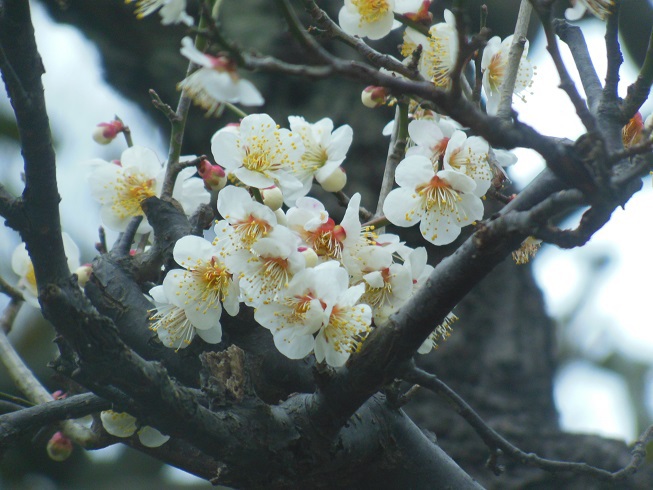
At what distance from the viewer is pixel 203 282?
972 millimetres

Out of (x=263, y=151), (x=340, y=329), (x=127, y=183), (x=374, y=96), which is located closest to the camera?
(x=340, y=329)

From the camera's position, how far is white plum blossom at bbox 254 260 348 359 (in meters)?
0.86

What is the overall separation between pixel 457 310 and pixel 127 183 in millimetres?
1202

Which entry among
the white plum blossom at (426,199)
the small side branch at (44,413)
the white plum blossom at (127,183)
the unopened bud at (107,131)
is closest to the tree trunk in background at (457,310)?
the unopened bud at (107,131)

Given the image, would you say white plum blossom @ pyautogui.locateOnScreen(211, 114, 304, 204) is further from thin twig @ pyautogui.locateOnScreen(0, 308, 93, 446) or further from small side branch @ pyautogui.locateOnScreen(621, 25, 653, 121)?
thin twig @ pyautogui.locateOnScreen(0, 308, 93, 446)

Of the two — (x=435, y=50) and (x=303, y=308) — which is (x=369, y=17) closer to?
(x=435, y=50)

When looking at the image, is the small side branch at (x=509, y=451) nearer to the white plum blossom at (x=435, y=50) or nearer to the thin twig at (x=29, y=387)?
the white plum blossom at (x=435, y=50)

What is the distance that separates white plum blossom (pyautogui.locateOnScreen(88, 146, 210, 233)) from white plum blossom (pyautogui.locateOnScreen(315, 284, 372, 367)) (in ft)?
1.49

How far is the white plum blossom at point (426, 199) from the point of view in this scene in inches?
37.9

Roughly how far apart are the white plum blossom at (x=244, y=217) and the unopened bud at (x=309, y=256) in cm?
6

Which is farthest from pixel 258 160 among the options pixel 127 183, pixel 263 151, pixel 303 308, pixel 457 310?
pixel 457 310

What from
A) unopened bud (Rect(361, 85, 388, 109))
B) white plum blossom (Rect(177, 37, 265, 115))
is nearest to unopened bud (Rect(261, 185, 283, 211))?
unopened bud (Rect(361, 85, 388, 109))

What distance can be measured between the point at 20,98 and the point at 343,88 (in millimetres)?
1637

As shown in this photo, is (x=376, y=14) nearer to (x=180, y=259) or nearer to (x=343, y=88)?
(x=180, y=259)
